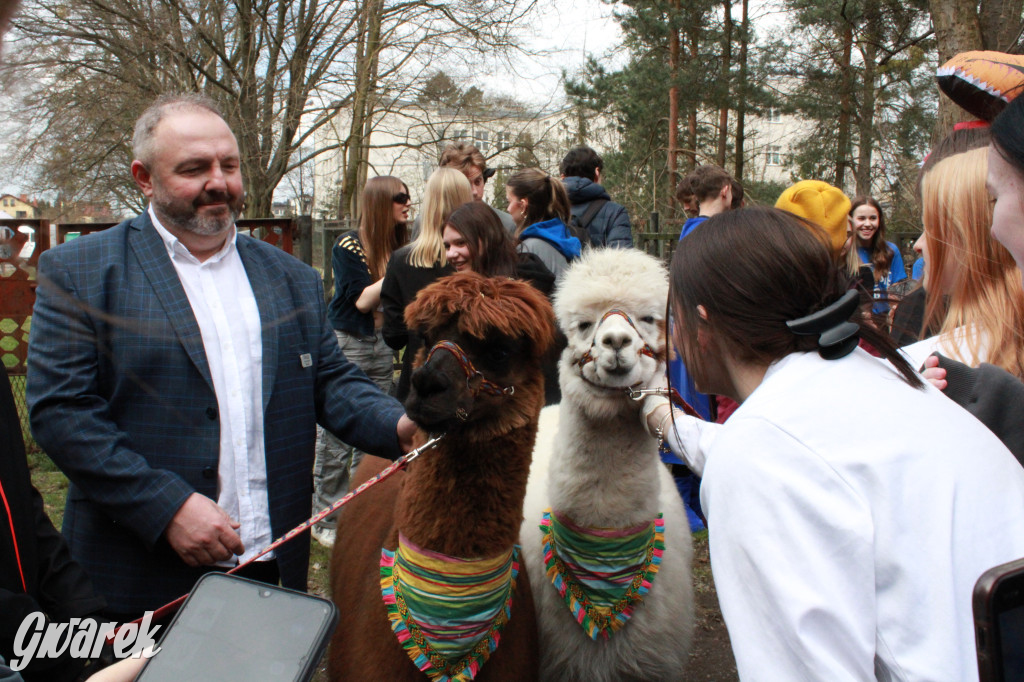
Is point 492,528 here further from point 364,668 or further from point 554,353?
point 554,353

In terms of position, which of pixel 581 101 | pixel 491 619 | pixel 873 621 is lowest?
pixel 491 619

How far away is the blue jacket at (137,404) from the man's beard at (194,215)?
0.06 metres

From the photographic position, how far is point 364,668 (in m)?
2.01

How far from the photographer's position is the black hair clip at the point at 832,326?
115cm

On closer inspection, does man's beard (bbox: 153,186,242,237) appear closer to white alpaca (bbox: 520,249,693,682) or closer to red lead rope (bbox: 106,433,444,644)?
red lead rope (bbox: 106,433,444,644)

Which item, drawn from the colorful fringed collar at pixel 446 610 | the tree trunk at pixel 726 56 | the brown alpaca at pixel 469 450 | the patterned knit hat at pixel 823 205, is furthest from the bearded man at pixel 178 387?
the tree trunk at pixel 726 56

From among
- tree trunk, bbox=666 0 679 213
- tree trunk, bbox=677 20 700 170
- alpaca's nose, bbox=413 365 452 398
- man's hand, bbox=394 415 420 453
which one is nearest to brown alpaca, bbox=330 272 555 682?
alpaca's nose, bbox=413 365 452 398

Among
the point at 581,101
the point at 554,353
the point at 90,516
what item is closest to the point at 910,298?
the point at 554,353

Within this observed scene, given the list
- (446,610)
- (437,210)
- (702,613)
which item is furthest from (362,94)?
(446,610)

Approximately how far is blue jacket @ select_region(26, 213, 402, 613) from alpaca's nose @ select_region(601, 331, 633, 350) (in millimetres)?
728

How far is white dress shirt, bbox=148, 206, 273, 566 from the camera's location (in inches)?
81.4

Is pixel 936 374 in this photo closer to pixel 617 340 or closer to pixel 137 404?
pixel 617 340

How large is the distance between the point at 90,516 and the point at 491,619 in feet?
3.43

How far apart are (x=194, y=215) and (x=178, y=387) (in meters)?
0.46
